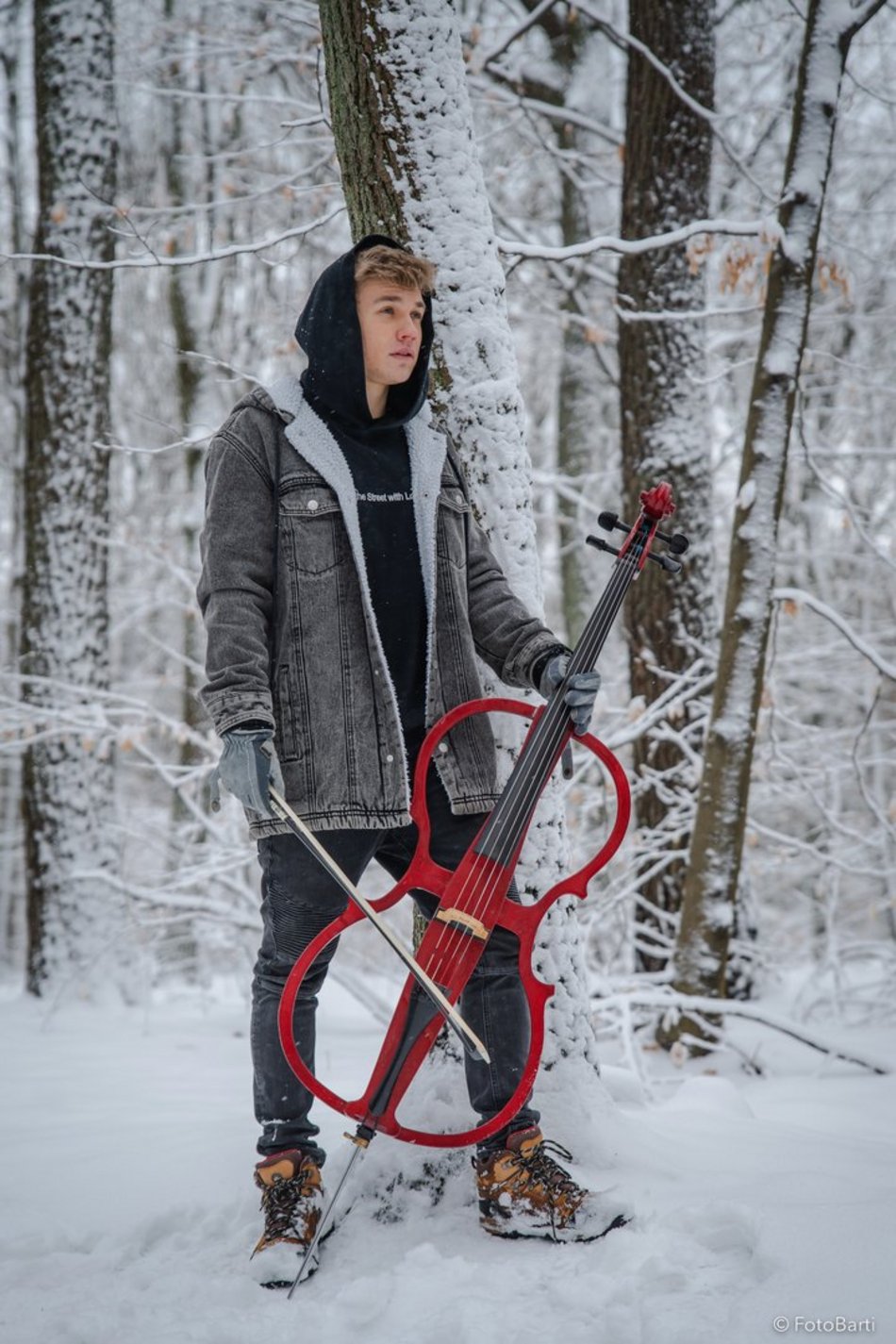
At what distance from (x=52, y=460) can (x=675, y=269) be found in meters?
3.53

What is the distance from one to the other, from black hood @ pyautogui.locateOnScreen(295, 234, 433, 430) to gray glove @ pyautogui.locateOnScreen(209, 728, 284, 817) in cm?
77

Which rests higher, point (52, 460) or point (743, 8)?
point (743, 8)

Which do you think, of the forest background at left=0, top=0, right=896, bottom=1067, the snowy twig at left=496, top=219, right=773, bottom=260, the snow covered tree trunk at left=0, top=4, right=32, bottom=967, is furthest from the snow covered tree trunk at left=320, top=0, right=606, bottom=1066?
the snow covered tree trunk at left=0, top=4, right=32, bottom=967

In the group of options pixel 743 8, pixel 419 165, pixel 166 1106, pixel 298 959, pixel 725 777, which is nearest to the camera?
pixel 298 959

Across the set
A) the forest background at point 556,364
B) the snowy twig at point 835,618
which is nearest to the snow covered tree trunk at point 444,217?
the forest background at point 556,364

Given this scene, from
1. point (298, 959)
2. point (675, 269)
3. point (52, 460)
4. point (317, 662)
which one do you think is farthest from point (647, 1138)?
point (52, 460)

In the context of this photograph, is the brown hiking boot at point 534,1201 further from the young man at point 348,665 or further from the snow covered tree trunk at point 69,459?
the snow covered tree trunk at point 69,459

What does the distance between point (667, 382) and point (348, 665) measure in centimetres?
331

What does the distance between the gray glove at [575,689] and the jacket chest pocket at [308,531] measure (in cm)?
52

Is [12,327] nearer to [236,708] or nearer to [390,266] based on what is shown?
[390,266]

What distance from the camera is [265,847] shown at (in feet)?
7.22

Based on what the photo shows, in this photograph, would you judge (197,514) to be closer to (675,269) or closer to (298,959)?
(675,269)

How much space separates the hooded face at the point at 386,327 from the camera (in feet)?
7.45

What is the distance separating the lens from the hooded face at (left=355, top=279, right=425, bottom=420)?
7.45 ft
